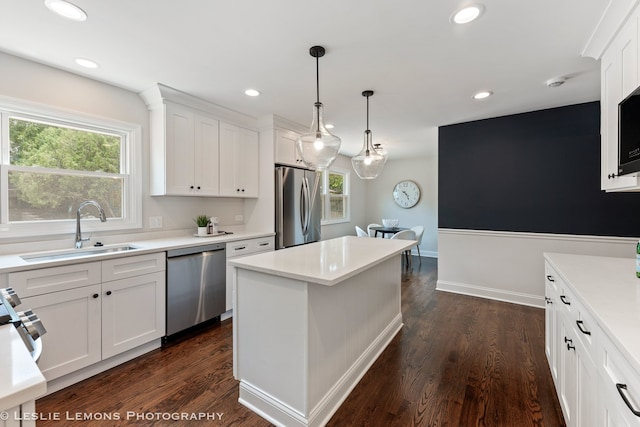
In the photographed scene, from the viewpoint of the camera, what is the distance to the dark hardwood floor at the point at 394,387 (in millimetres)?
1702

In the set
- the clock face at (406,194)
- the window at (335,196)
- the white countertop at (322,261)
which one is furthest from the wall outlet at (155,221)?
the clock face at (406,194)

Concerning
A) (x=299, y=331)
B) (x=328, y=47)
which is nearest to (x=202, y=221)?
(x=299, y=331)

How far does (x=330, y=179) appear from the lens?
621 cm

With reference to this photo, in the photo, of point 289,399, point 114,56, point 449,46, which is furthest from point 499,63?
point 114,56

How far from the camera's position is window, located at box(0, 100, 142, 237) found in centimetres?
221

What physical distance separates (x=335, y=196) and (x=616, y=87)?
4825mm

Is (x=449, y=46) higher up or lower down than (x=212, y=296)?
higher up

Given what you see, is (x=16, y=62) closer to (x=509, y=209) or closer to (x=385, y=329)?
(x=385, y=329)

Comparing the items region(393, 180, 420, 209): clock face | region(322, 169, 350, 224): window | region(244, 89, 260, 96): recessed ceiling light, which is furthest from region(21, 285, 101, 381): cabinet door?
region(393, 180, 420, 209): clock face

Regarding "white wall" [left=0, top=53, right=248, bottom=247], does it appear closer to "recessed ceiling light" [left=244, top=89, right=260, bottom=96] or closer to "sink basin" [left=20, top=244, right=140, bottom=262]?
"sink basin" [left=20, top=244, right=140, bottom=262]

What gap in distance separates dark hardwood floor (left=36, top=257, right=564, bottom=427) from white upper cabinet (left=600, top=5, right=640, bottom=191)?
4.87 ft

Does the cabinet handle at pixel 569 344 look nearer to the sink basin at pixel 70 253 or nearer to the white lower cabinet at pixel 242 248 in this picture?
the white lower cabinet at pixel 242 248

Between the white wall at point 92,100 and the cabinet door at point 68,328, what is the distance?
73cm

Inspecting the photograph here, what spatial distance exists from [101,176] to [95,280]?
3.74ft
